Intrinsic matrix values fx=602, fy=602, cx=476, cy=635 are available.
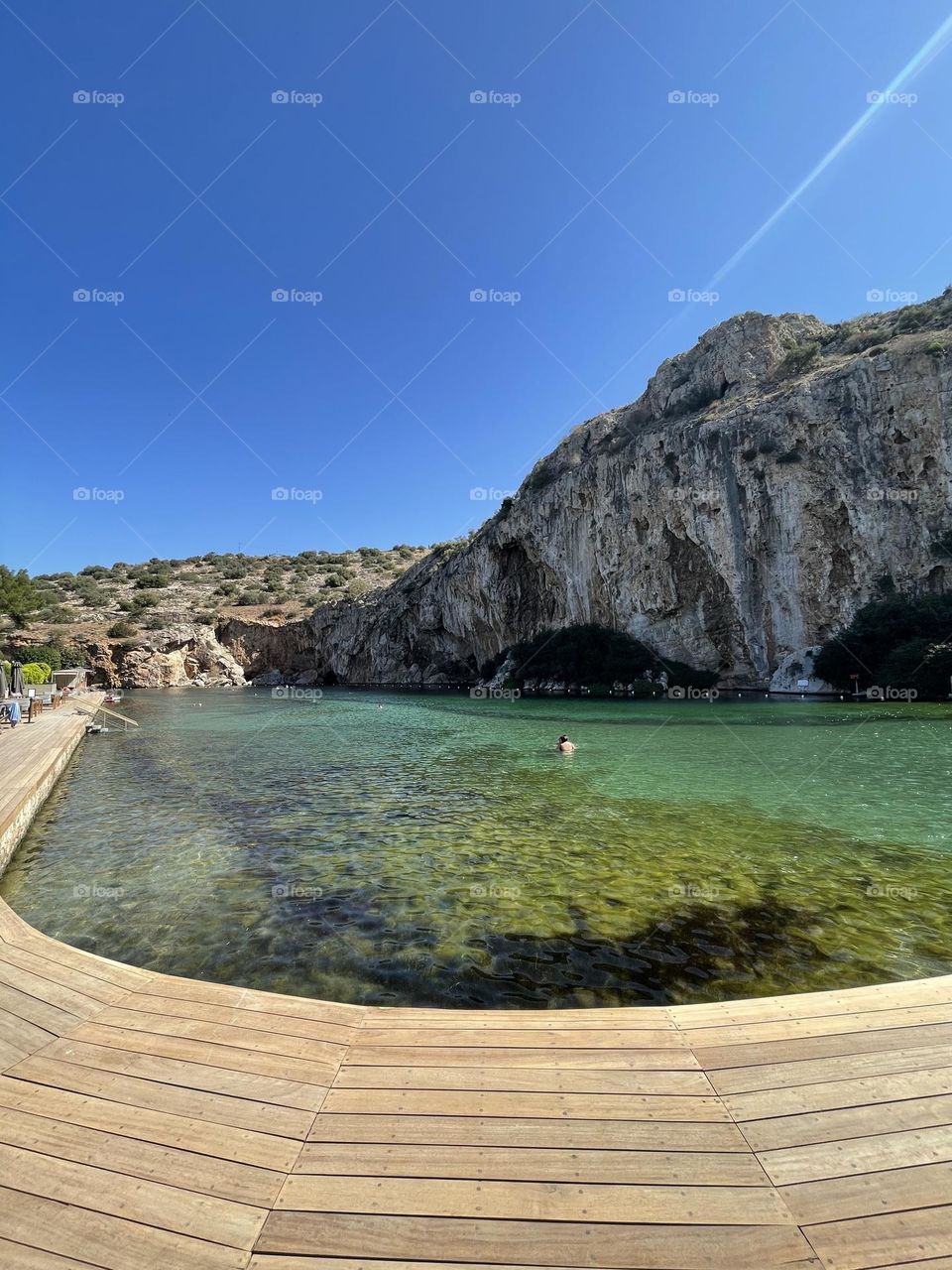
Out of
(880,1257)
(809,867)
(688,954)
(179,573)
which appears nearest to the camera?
(880,1257)

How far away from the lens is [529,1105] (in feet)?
9.11

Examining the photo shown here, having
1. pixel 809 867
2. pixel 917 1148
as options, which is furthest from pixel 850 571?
pixel 917 1148

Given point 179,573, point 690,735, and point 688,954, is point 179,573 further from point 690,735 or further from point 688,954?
point 688,954

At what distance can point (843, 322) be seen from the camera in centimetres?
5525

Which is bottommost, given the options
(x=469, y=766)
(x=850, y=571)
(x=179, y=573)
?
(x=469, y=766)

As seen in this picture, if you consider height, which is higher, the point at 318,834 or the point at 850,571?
the point at 850,571

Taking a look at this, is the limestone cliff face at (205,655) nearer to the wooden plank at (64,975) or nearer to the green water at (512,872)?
the green water at (512,872)

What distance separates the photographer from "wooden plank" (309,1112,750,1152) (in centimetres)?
251

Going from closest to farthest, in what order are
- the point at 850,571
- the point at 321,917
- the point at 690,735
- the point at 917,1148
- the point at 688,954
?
the point at 917,1148
the point at 688,954
the point at 321,917
the point at 690,735
the point at 850,571

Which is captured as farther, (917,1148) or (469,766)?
(469,766)

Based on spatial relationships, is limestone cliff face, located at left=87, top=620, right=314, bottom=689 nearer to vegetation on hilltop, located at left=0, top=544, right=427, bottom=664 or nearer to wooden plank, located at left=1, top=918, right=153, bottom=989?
vegetation on hilltop, located at left=0, top=544, right=427, bottom=664

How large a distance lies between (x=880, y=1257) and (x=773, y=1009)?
67.9 inches

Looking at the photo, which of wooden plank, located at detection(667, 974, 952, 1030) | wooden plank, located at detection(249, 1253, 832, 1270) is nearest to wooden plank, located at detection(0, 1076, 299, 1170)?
wooden plank, located at detection(249, 1253, 832, 1270)

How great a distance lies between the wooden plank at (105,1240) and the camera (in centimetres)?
198
